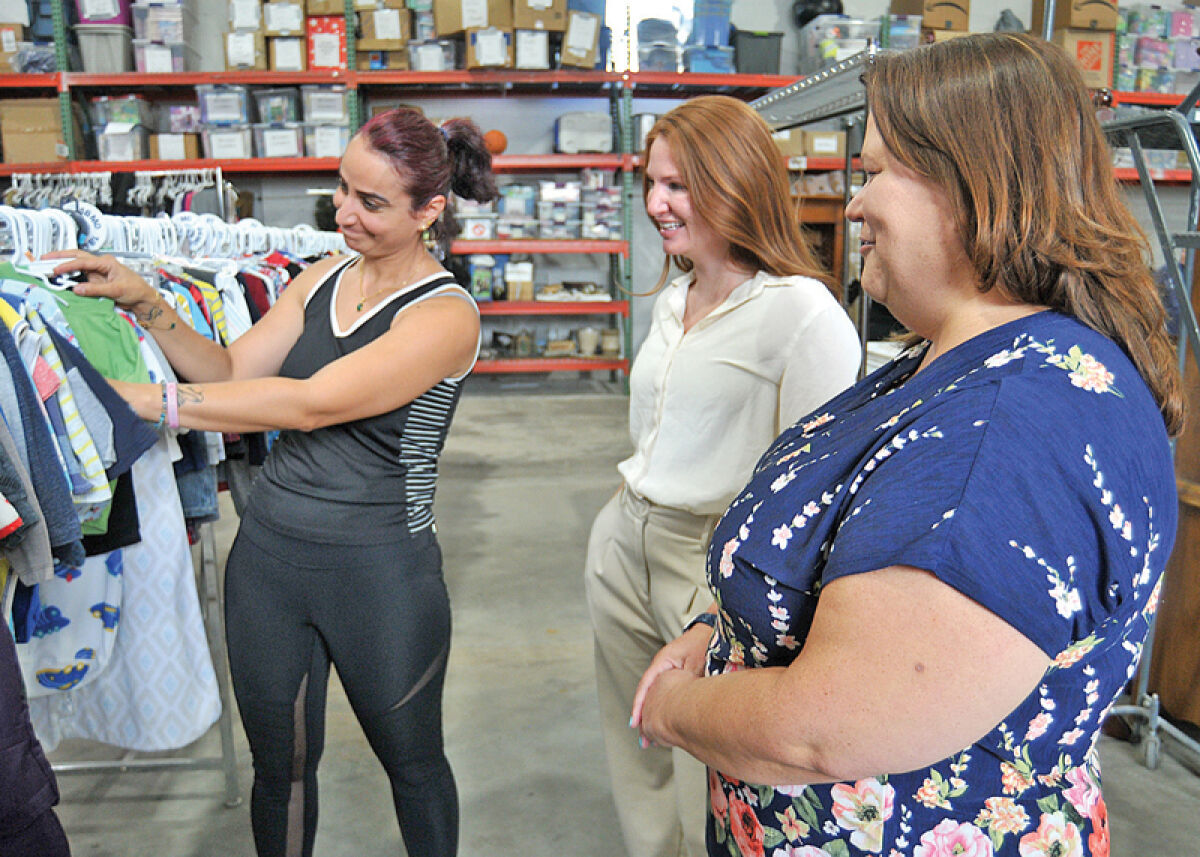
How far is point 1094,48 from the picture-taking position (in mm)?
7703

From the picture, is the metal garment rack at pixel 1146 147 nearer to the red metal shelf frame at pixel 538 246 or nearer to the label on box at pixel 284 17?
the red metal shelf frame at pixel 538 246

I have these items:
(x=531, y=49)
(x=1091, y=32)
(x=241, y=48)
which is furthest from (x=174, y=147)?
(x=1091, y=32)

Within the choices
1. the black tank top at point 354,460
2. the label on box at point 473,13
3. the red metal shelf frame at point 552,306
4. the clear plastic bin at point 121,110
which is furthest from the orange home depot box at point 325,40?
the black tank top at point 354,460

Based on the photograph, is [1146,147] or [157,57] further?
[157,57]

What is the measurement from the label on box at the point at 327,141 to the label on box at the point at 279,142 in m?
0.15

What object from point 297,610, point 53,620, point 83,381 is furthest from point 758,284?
point 53,620

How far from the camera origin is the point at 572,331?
8359 millimetres

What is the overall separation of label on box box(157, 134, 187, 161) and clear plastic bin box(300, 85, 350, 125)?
37.7 inches

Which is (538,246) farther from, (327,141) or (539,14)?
(327,141)

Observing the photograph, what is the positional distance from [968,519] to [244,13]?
7.89 meters

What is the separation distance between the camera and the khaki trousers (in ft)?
5.37

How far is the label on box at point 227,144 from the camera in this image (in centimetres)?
739

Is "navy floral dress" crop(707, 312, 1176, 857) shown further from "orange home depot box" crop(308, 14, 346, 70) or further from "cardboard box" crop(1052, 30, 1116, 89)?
"cardboard box" crop(1052, 30, 1116, 89)

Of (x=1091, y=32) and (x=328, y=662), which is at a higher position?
(x=1091, y=32)
